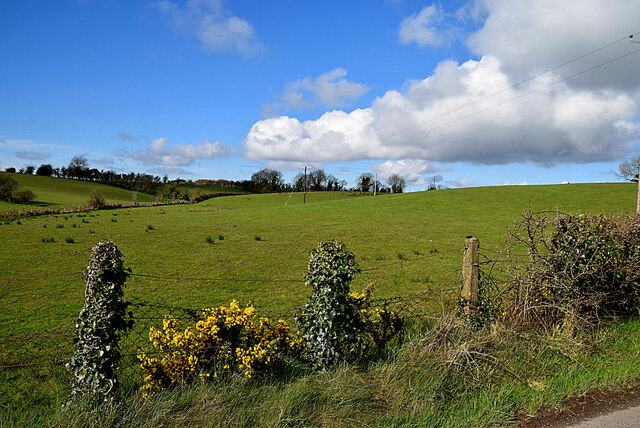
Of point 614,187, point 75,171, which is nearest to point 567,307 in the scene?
point 614,187

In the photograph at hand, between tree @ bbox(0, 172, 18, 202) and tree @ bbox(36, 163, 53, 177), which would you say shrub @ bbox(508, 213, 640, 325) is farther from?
tree @ bbox(36, 163, 53, 177)

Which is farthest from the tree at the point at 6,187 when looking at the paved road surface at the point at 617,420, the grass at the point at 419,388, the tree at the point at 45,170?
the paved road surface at the point at 617,420

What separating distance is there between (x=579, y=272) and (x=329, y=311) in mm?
4519

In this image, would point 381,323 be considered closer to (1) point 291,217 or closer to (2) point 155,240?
(2) point 155,240

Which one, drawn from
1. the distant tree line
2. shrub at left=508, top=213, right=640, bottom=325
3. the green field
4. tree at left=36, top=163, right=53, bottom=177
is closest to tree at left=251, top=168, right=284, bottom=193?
the distant tree line

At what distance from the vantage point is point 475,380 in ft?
15.2

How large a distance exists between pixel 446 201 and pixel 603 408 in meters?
49.0

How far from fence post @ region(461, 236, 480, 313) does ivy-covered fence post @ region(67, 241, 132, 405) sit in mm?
4688

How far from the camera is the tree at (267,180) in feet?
472

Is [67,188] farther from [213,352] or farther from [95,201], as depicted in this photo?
[213,352]

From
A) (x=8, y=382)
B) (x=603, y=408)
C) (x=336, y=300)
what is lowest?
(x=8, y=382)

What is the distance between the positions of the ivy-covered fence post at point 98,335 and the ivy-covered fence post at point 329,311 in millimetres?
2155

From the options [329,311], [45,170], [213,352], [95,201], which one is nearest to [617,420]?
[329,311]

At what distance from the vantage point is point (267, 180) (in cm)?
14862
